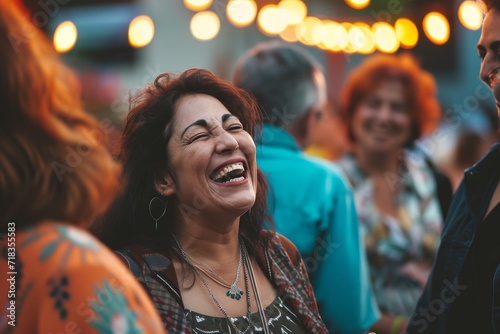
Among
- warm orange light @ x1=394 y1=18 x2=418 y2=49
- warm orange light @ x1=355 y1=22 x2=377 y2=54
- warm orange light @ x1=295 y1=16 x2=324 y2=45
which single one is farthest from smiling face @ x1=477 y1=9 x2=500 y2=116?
warm orange light @ x1=295 y1=16 x2=324 y2=45

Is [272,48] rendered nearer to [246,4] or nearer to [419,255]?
[419,255]

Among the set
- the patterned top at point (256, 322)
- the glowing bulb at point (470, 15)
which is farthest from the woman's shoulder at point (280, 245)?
the glowing bulb at point (470, 15)

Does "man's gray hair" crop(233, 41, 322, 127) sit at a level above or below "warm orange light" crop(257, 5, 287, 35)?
below

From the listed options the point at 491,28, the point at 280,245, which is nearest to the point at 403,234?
the point at 280,245

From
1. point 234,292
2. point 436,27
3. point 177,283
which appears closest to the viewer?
point 177,283

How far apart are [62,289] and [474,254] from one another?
1.83m

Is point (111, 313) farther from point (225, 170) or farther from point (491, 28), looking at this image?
point (491, 28)

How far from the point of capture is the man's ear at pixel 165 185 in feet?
9.05

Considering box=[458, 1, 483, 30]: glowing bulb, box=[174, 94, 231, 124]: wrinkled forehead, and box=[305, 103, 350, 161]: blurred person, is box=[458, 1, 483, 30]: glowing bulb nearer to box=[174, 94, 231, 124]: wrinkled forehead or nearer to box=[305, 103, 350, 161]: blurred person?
box=[305, 103, 350, 161]: blurred person

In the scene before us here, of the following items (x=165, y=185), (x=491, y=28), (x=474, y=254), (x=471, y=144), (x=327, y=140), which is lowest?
(x=327, y=140)

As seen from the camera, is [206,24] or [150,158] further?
[206,24]

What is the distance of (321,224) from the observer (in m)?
3.58

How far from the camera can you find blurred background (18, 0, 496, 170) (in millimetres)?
6668

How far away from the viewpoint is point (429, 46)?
1778cm
